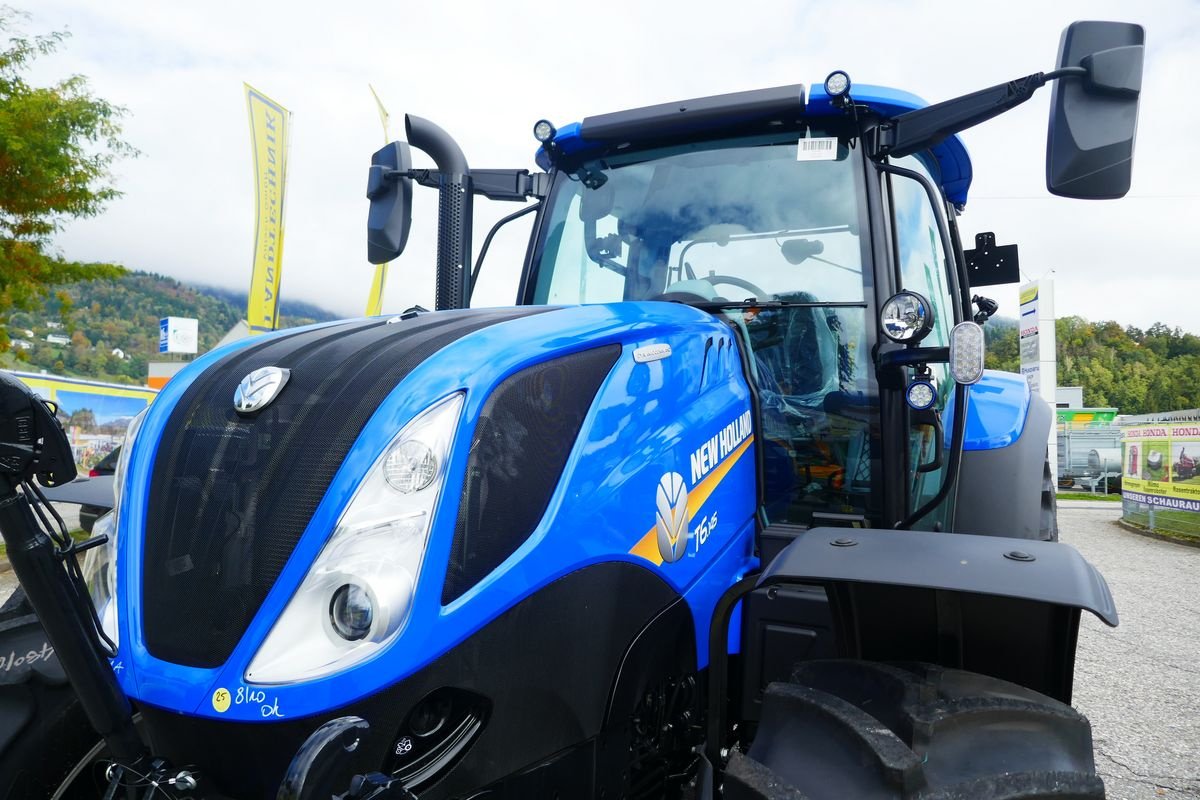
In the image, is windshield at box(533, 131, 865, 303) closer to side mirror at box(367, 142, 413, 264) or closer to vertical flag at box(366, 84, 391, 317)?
side mirror at box(367, 142, 413, 264)

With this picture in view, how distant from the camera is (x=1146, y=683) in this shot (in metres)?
4.73

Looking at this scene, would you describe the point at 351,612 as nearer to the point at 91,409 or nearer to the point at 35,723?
the point at 35,723

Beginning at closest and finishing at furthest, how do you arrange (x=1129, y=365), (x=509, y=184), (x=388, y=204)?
1. (x=388, y=204)
2. (x=509, y=184)
3. (x=1129, y=365)

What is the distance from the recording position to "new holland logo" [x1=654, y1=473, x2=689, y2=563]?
183 centimetres

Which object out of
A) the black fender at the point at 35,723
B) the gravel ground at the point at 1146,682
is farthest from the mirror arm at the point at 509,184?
the gravel ground at the point at 1146,682

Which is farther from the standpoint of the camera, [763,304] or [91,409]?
[91,409]

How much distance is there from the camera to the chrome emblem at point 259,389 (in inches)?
61.4

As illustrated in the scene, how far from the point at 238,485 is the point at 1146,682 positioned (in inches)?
199

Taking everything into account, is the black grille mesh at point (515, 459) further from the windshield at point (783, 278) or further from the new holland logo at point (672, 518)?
the windshield at point (783, 278)

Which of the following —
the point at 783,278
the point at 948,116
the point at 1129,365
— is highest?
the point at 948,116

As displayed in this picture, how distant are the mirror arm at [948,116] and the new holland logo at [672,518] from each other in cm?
121

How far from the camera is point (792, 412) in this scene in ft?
8.11

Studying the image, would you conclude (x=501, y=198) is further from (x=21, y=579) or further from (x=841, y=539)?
(x=21, y=579)

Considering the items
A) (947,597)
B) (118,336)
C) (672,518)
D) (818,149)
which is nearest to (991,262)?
(818,149)
